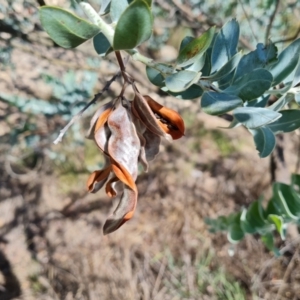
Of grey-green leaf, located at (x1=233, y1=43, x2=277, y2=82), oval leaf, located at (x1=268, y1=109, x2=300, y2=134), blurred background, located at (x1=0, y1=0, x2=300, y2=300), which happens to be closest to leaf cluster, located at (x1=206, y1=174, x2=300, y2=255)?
oval leaf, located at (x1=268, y1=109, x2=300, y2=134)

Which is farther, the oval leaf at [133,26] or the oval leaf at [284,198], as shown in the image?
the oval leaf at [284,198]

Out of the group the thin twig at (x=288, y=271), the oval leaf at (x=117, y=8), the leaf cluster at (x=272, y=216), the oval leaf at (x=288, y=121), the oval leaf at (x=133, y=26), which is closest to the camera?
the oval leaf at (x=133, y=26)

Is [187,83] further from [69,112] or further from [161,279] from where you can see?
[161,279]

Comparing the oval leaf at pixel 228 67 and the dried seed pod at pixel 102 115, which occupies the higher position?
the dried seed pod at pixel 102 115

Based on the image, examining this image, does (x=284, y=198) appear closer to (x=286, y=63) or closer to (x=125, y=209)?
(x=286, y=63)

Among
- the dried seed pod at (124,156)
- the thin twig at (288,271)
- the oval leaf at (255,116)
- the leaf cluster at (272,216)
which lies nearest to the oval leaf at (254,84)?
the oval leaf at (255,116)

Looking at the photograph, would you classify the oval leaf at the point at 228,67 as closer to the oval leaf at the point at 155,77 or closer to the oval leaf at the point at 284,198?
the oval leaf at the point at 155,77

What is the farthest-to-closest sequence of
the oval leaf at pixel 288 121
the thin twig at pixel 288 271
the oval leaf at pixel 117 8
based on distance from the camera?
the thin twig at pixel 288 271, the oval leaf at pixel 288 121, the oval leaf at pixel 117 8
